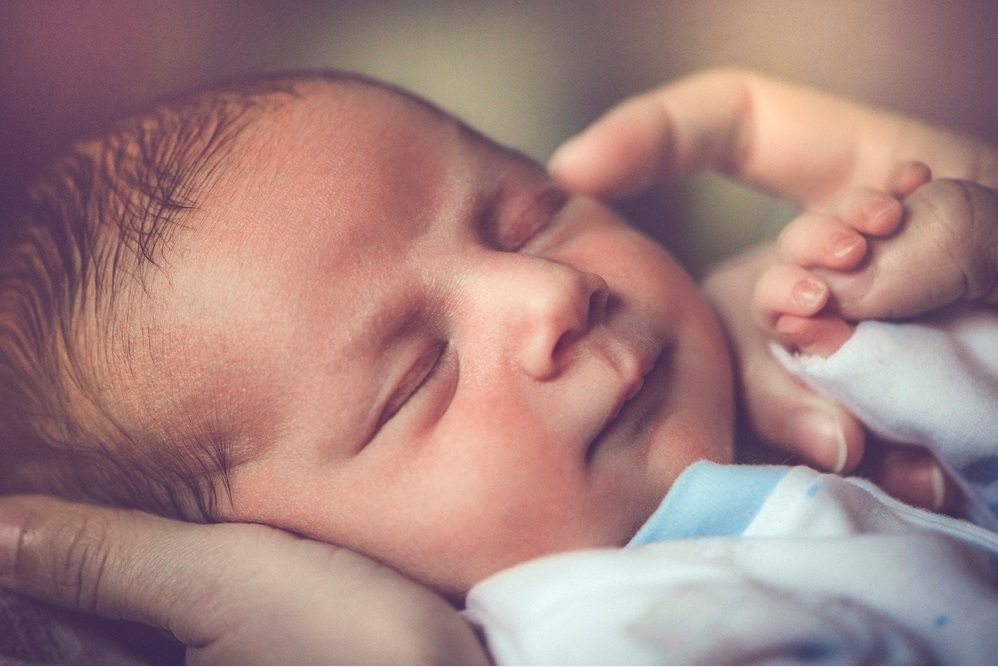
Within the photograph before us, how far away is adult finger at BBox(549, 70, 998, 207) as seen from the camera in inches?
28.4

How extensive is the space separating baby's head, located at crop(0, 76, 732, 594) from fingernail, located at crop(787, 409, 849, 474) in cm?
10

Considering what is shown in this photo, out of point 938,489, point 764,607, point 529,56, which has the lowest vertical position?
point 938,489

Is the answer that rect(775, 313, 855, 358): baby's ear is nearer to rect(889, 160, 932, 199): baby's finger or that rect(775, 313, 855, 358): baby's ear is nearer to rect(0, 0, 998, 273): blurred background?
rect(889, 160, 932, 199): baby's finger

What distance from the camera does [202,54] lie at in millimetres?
706

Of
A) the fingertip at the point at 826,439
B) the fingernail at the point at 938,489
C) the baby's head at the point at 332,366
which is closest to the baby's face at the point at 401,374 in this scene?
the baby's head at the point at 332,366

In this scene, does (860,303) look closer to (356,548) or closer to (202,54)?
(356,548)

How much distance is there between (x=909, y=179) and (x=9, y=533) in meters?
0.73

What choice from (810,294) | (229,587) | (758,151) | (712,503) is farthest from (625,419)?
(758,151)

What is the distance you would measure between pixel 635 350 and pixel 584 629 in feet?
0.65

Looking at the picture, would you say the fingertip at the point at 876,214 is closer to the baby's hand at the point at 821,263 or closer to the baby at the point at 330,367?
the baby's hand at the point at 821,263

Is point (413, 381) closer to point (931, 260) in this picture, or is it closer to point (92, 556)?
point (92, 556)

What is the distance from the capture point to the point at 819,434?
0.61m

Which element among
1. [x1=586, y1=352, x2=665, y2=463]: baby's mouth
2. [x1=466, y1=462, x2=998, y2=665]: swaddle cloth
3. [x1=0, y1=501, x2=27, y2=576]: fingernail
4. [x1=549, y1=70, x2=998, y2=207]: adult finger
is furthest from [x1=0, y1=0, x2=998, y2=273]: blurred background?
[x1=466, y1=462, x2=998, y2=665]: swaddle cloth

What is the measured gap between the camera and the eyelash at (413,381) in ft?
1.67
